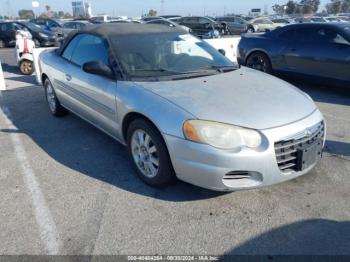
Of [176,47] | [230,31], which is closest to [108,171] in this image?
[176,47]

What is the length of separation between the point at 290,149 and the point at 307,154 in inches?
8.2

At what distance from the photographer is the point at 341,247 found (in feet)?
7.89

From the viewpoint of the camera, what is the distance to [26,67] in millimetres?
Answer: 9133

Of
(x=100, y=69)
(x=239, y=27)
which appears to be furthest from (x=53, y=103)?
(x=239, y=27)

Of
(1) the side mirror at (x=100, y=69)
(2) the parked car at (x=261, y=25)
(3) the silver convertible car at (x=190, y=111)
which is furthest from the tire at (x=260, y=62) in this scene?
(2) the parked car at (x=261, y=25)

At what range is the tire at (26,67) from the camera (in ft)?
29.7

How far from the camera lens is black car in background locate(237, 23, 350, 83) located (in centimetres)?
636

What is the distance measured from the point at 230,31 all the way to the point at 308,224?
2497 centimetres

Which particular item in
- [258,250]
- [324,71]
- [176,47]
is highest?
[176,47]

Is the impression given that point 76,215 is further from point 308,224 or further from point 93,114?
point 308,224

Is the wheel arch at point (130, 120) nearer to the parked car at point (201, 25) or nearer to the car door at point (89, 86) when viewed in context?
the car door at point (89, 86)

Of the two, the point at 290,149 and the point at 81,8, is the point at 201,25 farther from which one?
the point at 81,8

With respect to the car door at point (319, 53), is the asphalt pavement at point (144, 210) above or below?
below

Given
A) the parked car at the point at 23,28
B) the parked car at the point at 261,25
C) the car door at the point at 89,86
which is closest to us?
the car door at the point at 89,86
